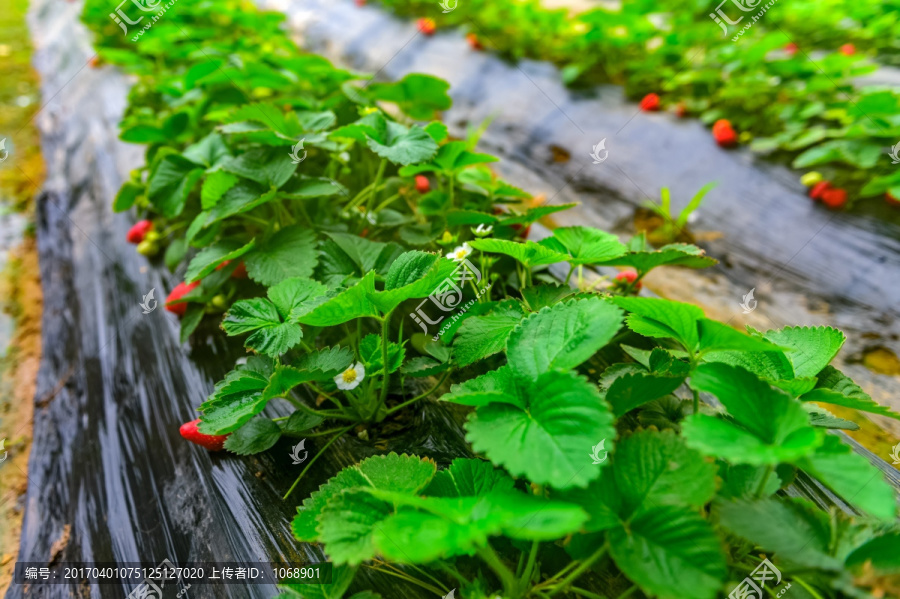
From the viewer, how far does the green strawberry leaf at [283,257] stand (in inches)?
38.9

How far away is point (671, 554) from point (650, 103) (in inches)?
88.7

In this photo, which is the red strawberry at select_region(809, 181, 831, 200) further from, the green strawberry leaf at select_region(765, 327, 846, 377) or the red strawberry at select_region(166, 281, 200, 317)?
the red strawberry at select_region(166, 281, 200, 317)

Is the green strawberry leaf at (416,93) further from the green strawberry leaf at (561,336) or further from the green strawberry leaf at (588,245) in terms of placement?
the green strawberry leaf at (561,336)

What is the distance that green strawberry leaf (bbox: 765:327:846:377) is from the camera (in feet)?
2.27

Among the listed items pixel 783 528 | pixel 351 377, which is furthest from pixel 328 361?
pixel 783 528

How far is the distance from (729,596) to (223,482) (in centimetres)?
81

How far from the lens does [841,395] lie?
61cm

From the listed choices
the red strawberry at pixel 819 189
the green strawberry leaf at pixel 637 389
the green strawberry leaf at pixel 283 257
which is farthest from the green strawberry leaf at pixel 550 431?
the red strawberry at pixel 819 189

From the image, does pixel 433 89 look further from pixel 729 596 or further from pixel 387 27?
pixel 387 27

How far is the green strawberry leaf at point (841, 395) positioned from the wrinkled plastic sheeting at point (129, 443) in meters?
0.53

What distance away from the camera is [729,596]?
56 centimetres

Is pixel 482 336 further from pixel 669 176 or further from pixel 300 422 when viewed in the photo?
pixel 669 176

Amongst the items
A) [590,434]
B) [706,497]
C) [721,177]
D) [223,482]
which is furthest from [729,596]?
[721,177]

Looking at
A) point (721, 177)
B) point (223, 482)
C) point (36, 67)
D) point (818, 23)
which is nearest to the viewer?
point (223, 482)
